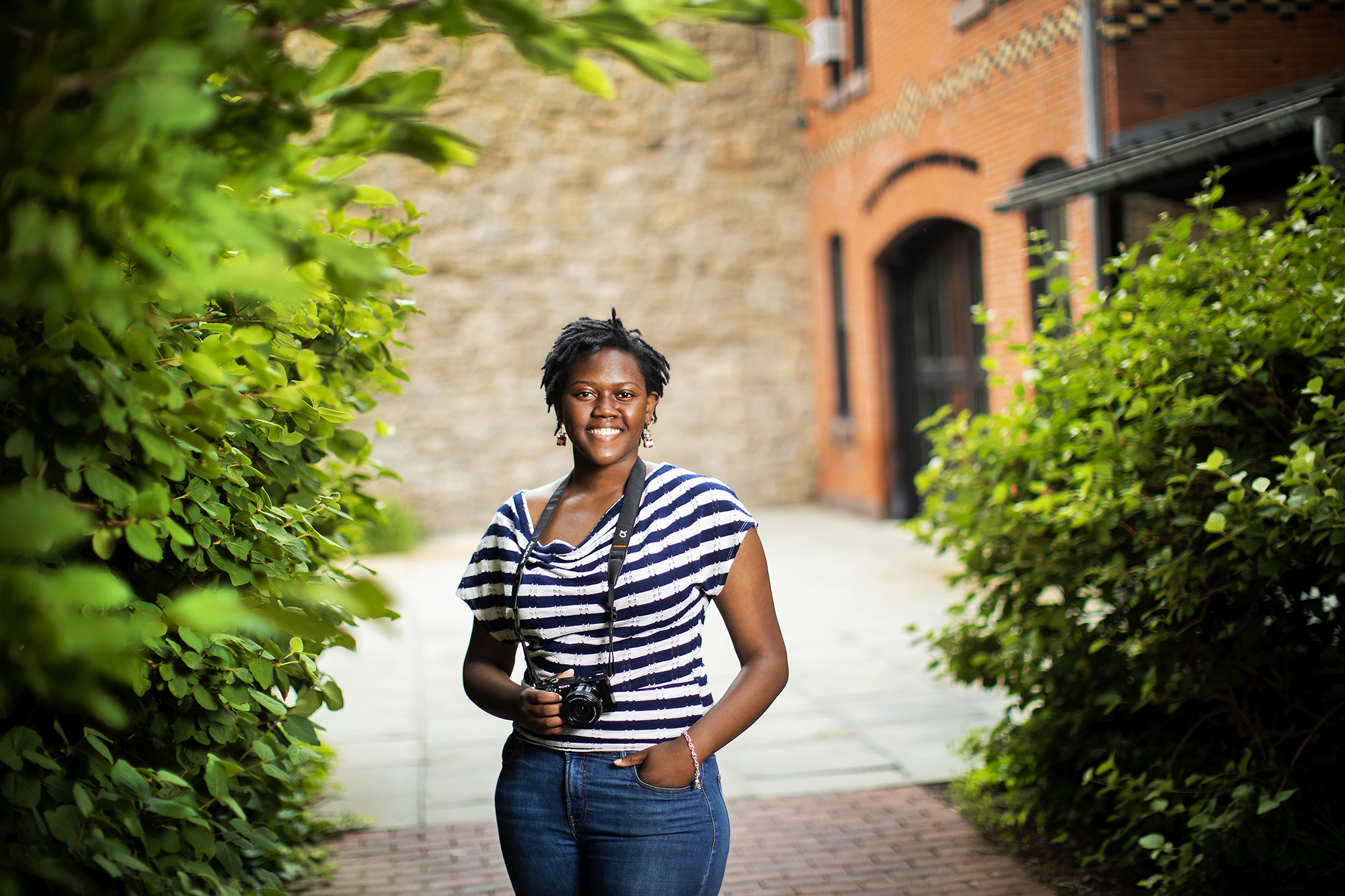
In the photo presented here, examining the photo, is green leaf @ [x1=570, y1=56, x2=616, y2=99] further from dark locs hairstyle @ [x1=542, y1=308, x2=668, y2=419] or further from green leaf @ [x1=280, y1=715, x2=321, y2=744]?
green leaf @ [x1=280, y1=715, x2=321, y2=744]

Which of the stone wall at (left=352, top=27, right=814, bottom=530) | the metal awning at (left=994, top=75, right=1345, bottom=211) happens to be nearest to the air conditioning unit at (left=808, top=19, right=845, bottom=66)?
the stone wall at (left=352, top=27, right=814, bottom=530)

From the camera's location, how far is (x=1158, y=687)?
3.62 m

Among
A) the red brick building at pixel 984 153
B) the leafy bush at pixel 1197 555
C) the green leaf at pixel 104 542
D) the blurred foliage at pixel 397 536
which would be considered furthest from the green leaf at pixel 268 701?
the blurred foliage at pixel 397 536

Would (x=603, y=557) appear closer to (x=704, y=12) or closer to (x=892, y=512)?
(x=704, y=12)

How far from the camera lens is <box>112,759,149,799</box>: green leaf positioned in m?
1.79

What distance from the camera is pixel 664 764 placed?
2.15 metres

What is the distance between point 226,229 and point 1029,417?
11.6 ft

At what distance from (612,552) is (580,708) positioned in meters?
0.31

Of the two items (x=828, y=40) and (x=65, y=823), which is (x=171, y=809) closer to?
(x=65, y=823)

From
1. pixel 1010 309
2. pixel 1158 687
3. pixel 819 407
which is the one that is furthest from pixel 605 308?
pixel 1158 687

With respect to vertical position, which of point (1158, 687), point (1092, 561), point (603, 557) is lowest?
point (1158, 687)

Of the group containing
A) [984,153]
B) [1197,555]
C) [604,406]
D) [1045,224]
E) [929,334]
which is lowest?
[1197,555]

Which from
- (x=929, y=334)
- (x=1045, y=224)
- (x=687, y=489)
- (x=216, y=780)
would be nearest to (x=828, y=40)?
(x=929, y=334)

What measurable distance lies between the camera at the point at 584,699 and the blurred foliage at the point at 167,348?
0.63m
